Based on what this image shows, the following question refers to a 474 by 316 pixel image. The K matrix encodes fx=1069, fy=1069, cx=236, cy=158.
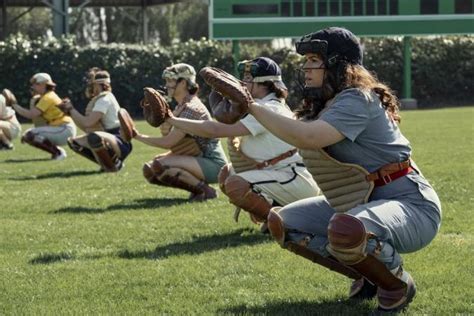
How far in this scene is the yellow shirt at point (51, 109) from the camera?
17297 millimetres

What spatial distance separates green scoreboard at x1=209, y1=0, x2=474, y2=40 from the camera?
36250 millimetres

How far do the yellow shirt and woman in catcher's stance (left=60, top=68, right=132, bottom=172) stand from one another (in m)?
1.91

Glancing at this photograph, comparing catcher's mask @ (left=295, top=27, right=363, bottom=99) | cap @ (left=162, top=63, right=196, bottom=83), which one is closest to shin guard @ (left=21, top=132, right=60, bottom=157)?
cap @ (left=162, top=63, right=196, bottom=83)

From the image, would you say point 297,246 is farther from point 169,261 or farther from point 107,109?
point 107,109

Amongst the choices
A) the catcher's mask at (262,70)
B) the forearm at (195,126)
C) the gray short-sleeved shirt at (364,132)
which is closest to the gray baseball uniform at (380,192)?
the gray short-sleeved shirt at (364,132)

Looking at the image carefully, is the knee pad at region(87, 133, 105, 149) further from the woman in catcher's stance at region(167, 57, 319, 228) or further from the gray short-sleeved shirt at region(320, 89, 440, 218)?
the gray short-sleeved shirt at region(320, 89, 440, 218)

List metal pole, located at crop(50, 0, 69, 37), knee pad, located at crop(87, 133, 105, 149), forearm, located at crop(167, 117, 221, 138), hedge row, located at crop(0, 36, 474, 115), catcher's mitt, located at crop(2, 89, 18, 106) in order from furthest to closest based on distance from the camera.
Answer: metal pole, located at crop(50, 0, 69, 37) < hedge row, located at crop(0, 36, 474, 115) < catcher's mitt, located at crop(2, 89, 18, 106) < knee pad, located at crop(87, 133, 105, 149) < forearm, located at crop(167, 117, 221, 138)

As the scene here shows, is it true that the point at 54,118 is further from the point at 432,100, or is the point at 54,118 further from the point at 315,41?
the point at 432,100

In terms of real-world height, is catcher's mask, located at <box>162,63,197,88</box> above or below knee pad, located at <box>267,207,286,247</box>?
above

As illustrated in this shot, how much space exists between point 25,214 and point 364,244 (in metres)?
6.03

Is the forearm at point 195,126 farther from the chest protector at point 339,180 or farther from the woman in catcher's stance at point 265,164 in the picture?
the chest protector at point 339,180

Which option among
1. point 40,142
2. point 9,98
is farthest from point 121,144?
point 9,98

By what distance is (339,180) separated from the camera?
5.90 m

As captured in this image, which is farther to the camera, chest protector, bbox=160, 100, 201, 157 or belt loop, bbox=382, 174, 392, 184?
chest protector, bbox=160, 100, 201, 157
